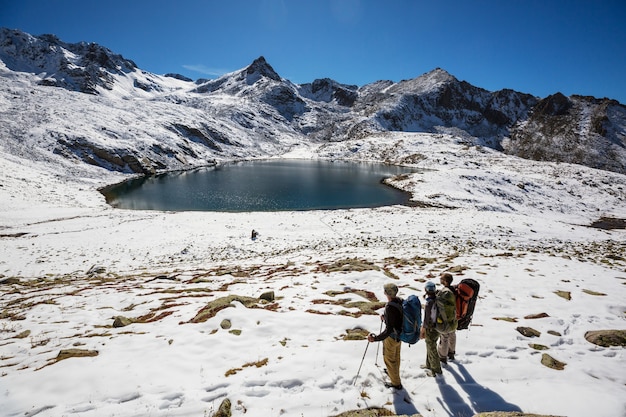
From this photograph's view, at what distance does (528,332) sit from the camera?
923 centimetres

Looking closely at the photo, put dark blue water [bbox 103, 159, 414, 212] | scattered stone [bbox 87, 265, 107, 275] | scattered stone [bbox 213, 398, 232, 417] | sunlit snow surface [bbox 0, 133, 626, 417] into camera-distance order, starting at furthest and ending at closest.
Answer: dark blue water [bbox 103, 159, 414, 212], scattered stone [bbox 87, 265, 107, 275], sunlit snow surface [bbox 0, 133, 626, 417], scattered stone [bbox 213, 398, 232, 417]

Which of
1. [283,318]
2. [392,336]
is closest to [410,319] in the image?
[392,336]

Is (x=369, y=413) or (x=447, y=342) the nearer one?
(x=369, y=413)

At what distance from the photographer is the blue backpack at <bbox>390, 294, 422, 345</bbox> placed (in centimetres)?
654

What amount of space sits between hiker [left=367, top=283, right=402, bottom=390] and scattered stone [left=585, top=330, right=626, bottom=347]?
6.68 metres

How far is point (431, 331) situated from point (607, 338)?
239 inches

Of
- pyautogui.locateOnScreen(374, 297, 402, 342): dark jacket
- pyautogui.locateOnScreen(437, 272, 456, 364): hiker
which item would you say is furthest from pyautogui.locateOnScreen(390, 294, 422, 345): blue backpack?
pyautogui.locateOnScreen(437, 272, 456, 364): hiker

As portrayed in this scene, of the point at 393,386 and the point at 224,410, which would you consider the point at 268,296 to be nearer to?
the point at 224,410

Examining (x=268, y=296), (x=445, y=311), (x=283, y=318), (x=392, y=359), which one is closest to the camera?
(x=392, y=359)

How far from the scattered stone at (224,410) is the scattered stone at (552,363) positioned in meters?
8.00

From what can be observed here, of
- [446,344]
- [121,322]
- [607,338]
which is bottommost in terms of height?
[121,322]

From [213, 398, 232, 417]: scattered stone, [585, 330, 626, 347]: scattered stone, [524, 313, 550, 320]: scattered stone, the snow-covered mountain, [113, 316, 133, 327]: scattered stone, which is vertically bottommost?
[113, 316, 133, 327]: scattered stone

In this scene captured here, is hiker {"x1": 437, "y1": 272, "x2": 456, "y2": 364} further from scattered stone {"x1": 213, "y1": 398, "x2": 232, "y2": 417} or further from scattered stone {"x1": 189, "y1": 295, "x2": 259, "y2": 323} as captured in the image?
scattered stone {"x1": 189, "y1": 295, "x2": 259, "y2": 323}

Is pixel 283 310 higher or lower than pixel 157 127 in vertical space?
lower
